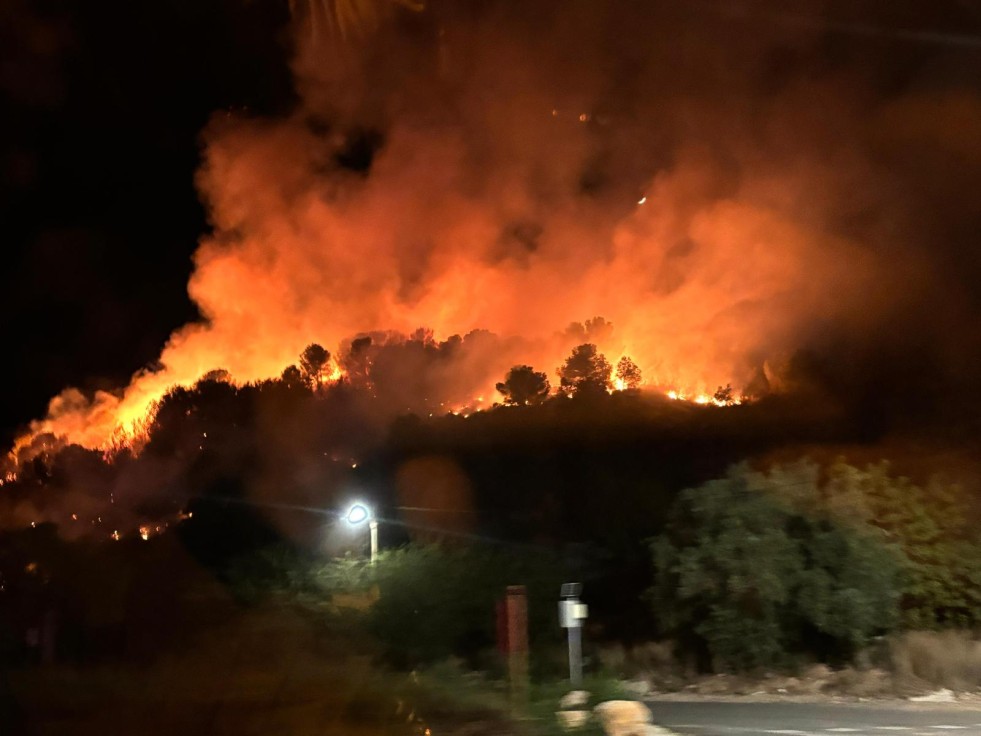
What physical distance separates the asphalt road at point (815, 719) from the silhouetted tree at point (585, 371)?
66.7ft

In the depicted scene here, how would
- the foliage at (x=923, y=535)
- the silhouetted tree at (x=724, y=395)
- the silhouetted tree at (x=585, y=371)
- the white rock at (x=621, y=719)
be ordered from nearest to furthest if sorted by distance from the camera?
the white rock at (x=621, y=719), the foliage at (x=923, y=535), the silhouetted tree at (x=724, y=395), the silhouetted tree at (x=585, y=371)

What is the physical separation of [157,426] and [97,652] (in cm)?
2202

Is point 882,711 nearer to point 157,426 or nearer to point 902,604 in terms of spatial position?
point 902,604

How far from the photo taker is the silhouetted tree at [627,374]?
40.5 meters

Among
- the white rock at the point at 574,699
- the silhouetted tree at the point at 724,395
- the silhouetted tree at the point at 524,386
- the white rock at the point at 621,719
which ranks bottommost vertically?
the white rock at the point at 621,719

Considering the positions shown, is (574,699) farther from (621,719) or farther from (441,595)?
(441,595)

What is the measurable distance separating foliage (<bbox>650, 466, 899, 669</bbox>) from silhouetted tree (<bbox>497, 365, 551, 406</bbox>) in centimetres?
1716

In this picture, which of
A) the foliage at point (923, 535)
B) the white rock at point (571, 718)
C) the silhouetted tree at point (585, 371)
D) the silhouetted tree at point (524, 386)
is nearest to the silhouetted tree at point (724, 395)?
the silhouetted tree at point (585, 371)

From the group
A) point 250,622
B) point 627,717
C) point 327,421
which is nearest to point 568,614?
point 627,717

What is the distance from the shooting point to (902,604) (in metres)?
22.0

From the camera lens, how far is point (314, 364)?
1721 inches

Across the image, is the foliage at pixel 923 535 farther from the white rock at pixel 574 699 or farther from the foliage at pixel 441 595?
the white rock at pixel 574 699

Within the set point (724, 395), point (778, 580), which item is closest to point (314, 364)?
point (724, 395)

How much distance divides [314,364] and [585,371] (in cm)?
1102
